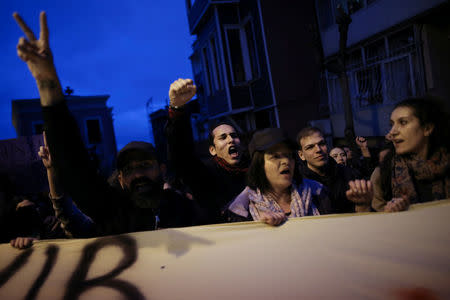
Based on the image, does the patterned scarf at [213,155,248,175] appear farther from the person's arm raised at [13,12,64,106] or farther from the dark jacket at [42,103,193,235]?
the person's arm raised at [13,12,64,106]

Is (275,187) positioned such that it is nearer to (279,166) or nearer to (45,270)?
(279,166)

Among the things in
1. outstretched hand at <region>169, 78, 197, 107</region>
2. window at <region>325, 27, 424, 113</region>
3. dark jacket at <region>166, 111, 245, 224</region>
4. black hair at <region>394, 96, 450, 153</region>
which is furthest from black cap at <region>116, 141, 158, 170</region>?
window at <region>325, 27, 424, 113</region>

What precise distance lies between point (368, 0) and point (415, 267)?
889 centimetres

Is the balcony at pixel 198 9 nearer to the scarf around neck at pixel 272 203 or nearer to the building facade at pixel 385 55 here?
the building facade at pixel 385 55

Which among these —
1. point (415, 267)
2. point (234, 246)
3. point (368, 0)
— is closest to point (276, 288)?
point (234, 246)

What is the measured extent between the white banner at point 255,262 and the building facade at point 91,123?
67.5 feet

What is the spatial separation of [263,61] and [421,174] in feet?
32.1

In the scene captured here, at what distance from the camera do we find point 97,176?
1.66 metres

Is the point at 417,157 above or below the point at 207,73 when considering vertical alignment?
below

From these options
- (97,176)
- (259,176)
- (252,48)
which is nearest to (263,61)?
(252,48)

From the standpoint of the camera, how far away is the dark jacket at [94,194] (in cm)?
145

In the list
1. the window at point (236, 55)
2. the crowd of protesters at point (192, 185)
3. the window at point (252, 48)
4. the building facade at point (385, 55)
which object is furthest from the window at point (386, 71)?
the crowd of protesters at point (192, 185)

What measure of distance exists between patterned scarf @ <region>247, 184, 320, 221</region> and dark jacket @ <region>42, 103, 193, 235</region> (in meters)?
0.52

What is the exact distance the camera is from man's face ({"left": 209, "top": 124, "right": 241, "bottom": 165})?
2.65 m
